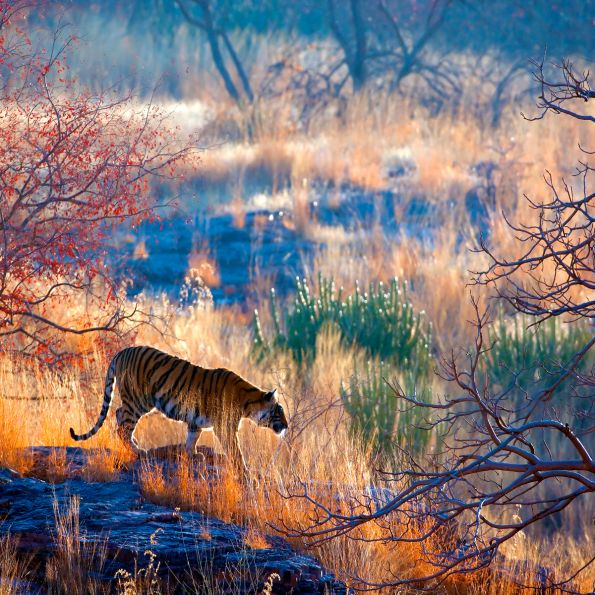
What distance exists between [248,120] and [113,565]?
17768 mm

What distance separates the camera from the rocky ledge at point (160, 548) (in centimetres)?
468

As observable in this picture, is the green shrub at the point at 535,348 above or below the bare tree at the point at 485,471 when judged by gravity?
above

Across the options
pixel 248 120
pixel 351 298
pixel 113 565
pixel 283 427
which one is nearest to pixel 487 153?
pixel 248 120

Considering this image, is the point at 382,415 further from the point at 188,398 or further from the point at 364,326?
the point at 188,398

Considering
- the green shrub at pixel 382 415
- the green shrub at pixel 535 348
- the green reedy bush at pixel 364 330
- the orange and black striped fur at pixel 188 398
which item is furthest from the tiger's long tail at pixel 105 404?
the green shrub at pixel 535 348

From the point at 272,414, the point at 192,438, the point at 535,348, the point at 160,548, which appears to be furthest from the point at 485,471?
the point at 535,348

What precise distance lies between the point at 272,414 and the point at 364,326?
5031 millimetres

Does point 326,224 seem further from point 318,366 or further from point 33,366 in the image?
point 33,366

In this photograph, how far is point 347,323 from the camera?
11445 mm

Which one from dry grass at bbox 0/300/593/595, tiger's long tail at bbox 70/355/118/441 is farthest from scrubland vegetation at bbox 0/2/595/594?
tiger's long tail at bbox 70/355/118/441

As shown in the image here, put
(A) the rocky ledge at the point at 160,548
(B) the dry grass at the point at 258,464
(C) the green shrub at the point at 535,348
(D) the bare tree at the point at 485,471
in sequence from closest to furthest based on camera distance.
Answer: (D) the bare tree at the point at 485,471 < (A) the rocky ledge at the point at 160,548 < (B) the dry grass at the point at 258,464 < (C) the green shrub at the point at 535,348

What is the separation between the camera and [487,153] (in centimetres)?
2072

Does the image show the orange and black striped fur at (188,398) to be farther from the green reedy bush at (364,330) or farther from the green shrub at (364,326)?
the green shrub at (364,326)

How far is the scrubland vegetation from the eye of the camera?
5.45 m
